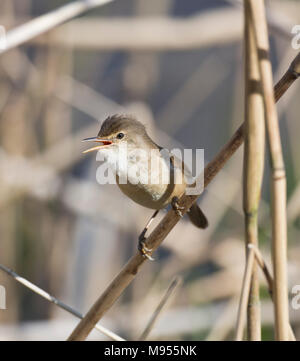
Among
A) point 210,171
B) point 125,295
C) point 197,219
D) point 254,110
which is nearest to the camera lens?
point 254,110

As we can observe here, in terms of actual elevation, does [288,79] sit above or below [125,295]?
below

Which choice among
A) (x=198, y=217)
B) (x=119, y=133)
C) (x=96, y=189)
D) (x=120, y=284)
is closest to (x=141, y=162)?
(x=119, y=133)

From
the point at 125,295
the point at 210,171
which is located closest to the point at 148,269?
the point at 125,295

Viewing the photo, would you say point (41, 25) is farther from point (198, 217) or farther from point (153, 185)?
point (198, 217)

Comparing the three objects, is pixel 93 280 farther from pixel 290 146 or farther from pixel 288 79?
pixel 288 79

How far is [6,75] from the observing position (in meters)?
2.84

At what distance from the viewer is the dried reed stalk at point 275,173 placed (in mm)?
992

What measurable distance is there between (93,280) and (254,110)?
194cm

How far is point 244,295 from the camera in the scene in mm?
1141

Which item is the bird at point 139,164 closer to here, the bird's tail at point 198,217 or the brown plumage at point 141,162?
the brown plumage at point 141,162

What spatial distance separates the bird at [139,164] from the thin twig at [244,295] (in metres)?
0.62

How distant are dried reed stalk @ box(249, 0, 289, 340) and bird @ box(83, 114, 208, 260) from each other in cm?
75

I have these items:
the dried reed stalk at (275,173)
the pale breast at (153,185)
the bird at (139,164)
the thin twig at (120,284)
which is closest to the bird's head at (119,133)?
the bird at (139,164)
